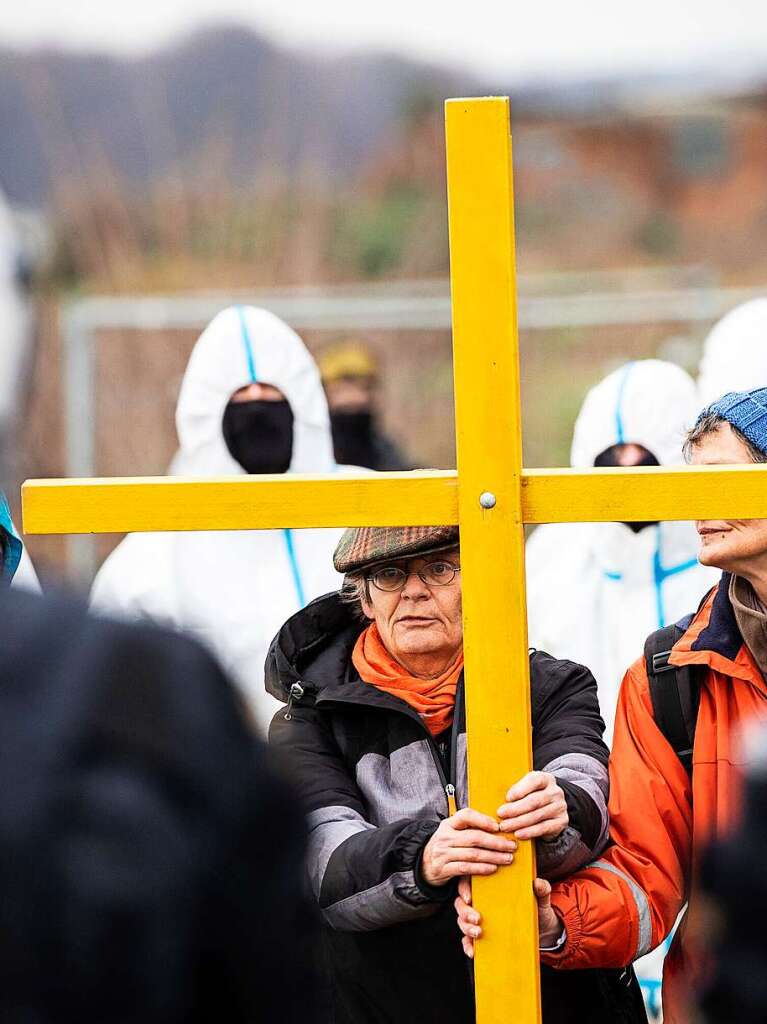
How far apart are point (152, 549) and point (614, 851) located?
197 cm

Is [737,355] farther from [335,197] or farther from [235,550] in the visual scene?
[335,197]

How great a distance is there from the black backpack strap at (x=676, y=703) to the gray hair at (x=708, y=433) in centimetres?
27

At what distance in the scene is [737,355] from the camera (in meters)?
4.05

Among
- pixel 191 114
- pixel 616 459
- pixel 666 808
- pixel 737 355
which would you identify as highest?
pixel 191 114

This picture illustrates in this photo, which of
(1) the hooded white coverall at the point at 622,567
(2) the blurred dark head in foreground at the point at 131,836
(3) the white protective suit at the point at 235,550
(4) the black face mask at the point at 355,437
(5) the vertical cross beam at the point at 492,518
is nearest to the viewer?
(2) the blurred dark head in foreground at the point at 131,836

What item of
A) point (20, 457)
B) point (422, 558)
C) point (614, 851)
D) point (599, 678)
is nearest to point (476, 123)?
point (422, 558)

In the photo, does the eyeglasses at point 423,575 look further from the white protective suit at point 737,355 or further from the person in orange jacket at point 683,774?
the white protective suit at point 737,355

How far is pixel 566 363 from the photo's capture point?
10.4 m

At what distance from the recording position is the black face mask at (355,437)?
6125 mm

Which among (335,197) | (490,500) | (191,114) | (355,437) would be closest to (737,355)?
(355,437)

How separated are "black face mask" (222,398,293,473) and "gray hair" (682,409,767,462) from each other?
1733 mm

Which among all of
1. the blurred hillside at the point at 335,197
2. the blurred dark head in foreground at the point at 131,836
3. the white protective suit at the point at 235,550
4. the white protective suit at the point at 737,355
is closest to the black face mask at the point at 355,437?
the white protective suit at the point at 737,355

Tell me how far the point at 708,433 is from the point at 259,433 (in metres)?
1.88

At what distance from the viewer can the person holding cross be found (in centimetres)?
181
